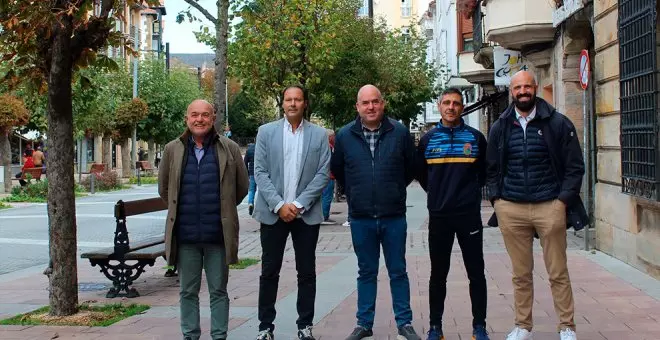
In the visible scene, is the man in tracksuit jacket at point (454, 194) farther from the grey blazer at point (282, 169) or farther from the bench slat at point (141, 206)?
the bench slat at point (141, 206)

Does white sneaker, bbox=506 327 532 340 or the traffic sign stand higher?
the traffic sign

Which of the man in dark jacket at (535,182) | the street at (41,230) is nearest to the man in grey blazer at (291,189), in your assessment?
the man in dark jacket at (535,182)

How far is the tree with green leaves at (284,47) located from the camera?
64.7ft

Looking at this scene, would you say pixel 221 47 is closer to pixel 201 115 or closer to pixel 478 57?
pixel 201 115

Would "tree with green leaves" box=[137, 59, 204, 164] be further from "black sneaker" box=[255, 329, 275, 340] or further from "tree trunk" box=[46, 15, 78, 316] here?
Result: "black sneaker" box=[255, 329, 275, 340]

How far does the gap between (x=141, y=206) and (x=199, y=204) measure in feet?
13.4

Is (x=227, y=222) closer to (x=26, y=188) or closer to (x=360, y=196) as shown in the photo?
(x=360, y=196)

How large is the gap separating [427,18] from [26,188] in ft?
148

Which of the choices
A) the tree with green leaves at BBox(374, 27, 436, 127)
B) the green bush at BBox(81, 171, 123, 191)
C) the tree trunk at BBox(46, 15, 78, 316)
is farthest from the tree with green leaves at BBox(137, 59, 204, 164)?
the tree trunk at BBox(46, 15, 78, 316)

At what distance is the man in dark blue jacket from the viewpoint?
21.4ft

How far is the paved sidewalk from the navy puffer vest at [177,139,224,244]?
40.6 inches

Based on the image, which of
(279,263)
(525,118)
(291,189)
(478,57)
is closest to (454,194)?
(525,118)

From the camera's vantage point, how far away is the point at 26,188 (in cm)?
2905

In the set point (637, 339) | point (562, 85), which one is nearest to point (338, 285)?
point (637, 339)
